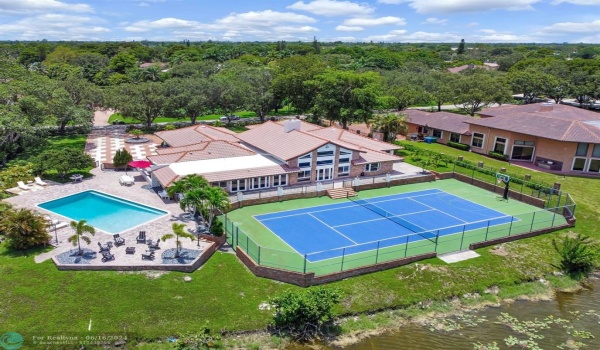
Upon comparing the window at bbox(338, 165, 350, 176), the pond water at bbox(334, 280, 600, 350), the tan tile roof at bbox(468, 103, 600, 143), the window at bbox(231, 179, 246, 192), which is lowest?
the pond water at bbox(334, 280, 600, 350)

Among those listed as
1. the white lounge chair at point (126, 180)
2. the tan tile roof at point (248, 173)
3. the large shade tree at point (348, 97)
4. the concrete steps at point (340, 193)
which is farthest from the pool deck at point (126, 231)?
the large shade tree at point (348, 97)

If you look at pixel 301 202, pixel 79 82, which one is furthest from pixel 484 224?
pixel 79 82

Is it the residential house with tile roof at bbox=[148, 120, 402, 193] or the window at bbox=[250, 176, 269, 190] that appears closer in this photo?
the residential house with tile roof at bbox=[148, 120, 402, 193]

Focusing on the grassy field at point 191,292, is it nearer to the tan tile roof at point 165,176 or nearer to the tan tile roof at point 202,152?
the tan tile roof at point 165,176

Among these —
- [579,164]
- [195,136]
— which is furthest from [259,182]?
[579,164]

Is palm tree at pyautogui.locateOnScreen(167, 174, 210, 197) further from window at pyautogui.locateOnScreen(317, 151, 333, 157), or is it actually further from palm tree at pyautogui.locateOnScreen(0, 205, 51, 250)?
window at pyautogui.locateOnScreen(317, 151, 333, 157)

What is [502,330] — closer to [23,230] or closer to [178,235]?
[178,235]

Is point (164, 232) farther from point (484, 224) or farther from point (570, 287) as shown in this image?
point (570, 287)

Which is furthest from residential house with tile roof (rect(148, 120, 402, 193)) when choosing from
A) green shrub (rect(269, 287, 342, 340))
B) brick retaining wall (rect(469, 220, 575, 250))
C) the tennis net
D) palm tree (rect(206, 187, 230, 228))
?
green shrub (rect(269, 287, 342, 340))
